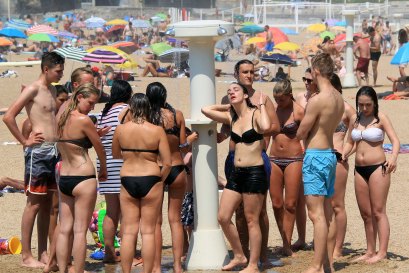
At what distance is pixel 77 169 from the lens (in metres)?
6.81

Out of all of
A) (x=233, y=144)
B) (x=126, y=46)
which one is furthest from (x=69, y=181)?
(x=126, y=46)

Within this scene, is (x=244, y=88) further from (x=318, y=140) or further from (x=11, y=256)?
(x=11, y=256)

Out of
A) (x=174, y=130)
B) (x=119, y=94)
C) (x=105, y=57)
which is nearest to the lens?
(x=174, y=130)

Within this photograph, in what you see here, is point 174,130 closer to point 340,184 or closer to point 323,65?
point 323,65

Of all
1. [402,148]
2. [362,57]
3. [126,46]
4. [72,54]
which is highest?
[72,54]

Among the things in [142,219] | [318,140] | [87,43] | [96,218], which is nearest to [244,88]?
[318,140]

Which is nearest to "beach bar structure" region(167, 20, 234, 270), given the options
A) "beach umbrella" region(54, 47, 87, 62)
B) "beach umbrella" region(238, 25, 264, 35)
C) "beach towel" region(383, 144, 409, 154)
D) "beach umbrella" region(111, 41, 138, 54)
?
"beach towel" region(383, 144, 409, 154)

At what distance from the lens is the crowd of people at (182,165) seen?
6.76 meters

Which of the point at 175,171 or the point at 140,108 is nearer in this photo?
the point at 140,108

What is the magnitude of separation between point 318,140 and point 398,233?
2193mm

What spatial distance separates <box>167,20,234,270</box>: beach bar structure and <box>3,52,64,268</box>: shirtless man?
1012 millimetres

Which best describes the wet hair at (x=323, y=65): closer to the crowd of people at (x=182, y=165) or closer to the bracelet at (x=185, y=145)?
the crowd of people at (x=182, y=165)

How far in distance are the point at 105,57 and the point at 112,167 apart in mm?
15984

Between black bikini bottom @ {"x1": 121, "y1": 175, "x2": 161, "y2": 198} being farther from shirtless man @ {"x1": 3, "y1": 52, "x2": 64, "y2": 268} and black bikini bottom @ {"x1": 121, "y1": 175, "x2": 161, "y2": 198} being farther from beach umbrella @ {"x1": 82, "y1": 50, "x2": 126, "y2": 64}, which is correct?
beach umbrella @ {"x1": 82, "y1": 50, "x2": 126, "y2": 64}
